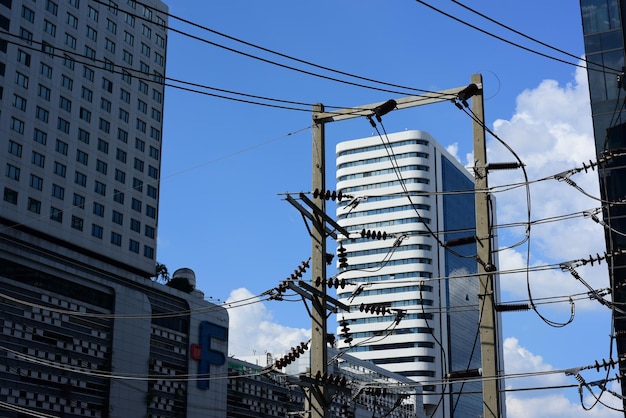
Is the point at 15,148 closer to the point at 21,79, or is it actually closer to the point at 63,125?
the point at 21,79

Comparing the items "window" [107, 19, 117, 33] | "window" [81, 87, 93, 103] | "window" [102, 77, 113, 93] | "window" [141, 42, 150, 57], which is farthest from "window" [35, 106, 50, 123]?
"window" [141, 42, 150, 57]

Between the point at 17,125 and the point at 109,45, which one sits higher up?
the point at 109,45

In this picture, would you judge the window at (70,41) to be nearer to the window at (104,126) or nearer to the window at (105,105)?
the window at (105,105)

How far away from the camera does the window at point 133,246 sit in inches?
3378

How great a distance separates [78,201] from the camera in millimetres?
79875

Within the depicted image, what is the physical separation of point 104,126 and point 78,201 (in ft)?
28.9

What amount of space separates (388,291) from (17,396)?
12826 centimetres

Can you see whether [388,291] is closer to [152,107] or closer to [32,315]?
[152,107]

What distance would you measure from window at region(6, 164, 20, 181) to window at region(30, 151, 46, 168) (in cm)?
195

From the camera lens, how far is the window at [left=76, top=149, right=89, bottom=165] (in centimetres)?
8094

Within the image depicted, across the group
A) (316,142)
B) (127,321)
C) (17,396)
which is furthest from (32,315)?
(316,142)

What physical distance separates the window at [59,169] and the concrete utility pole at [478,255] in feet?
185

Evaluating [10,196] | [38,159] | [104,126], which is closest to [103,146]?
[104,126]

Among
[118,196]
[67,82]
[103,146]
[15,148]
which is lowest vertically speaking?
[118,196]
